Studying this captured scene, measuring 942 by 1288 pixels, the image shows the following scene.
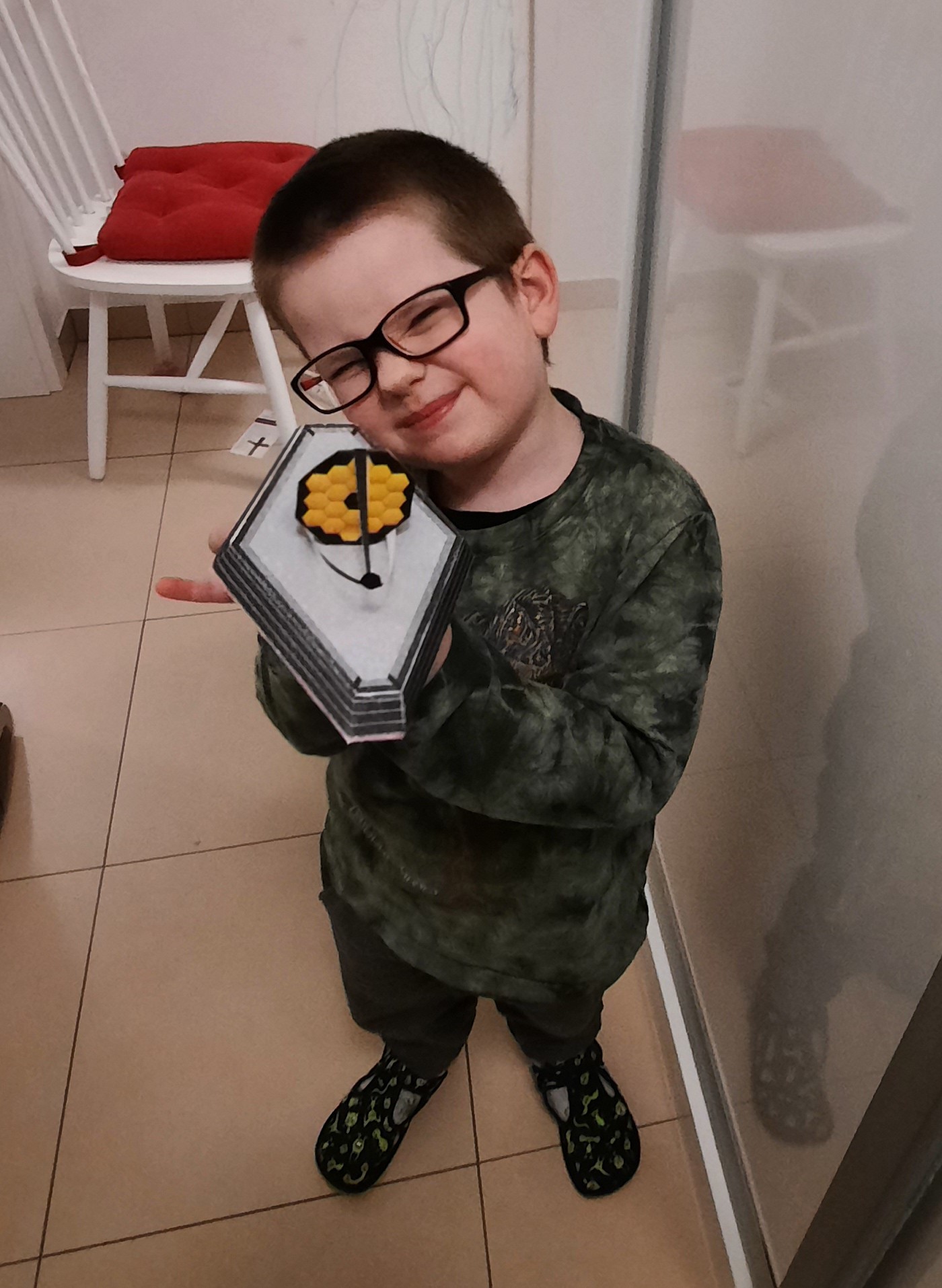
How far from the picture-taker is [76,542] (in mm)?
1643

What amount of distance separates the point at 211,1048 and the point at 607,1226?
0.47m

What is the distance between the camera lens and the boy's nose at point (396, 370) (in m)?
0.47

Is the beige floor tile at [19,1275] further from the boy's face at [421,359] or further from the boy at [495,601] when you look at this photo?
the boy's face at [421,359]

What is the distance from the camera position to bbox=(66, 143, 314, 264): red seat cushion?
1438mm

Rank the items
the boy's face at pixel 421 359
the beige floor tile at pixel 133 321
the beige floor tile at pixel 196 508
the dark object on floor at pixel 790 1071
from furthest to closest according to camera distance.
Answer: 1. the beige floor tile at pixel 133 321
2. the beige floor tile at pixel 196 508
3. the dark object on floor at pixel 790 1071
4. the boy's face at pixel 421 359

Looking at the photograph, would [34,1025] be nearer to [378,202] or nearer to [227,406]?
[378,202]

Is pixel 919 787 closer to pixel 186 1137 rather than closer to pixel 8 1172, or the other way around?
pixel 186 1137

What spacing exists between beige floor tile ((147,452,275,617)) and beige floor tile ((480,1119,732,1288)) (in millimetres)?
946

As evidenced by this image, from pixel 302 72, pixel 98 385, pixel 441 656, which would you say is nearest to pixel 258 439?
pixel 98 385

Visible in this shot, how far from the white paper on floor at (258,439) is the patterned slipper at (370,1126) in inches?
50.1

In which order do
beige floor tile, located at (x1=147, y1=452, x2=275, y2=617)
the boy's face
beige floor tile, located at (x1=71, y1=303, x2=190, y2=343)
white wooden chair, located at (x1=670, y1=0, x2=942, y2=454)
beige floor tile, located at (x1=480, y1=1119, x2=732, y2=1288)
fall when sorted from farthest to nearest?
beige floor tile, located at (x1=71, y1=303, x2=190, y2=343) → beige floor tile, located at (x1=147, y1=452, x2=275, y2=617) → beige floor tile, located at (x1=480, y1=1119, x2=732, y2=1288) → the boy's face → white wooden chair, located at (x1=670, y1=0, x2=942, y2=454)

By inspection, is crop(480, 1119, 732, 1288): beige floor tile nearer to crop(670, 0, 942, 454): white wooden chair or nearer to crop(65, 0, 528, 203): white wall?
crop(670, 0, 942, 454): white wooden chair

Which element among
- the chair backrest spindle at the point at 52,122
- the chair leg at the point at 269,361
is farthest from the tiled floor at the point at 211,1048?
the chair backrest spindle at the point at 52,122

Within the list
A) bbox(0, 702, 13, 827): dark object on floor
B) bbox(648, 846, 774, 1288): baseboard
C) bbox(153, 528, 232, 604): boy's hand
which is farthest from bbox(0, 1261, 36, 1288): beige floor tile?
bbox(153, 528, 232, 604): boy's hand
